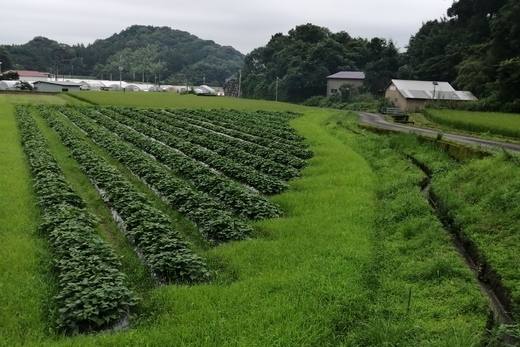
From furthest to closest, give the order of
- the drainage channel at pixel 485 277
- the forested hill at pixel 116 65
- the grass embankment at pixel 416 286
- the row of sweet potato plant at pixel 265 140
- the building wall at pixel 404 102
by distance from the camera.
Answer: the forested hill at pixel 116 65, the building wall at pixel 404 102, the row of sweet potato plant at pixel 265 140, the drainage channel at pixel 485 277, the grass embankment at pixel 416 286

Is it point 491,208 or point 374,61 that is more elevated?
point 374,61

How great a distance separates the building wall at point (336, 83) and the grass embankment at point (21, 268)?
279ft

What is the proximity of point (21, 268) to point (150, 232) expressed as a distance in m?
2.68

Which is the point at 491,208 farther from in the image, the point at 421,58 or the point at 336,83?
the point at 336,83

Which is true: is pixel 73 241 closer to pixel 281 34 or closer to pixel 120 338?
pixel 120 338

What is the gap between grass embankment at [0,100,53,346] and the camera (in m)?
7.02

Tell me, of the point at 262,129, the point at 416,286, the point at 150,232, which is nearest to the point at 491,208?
the point at 416,286

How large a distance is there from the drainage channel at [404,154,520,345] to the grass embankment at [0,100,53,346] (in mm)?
7546

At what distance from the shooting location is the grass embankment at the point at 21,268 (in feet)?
23.0

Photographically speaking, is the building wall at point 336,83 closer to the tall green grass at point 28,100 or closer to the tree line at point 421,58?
the tree line at point 421,58

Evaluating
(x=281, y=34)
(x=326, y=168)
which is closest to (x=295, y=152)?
(x=326, y=168)

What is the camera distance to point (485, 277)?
989cm

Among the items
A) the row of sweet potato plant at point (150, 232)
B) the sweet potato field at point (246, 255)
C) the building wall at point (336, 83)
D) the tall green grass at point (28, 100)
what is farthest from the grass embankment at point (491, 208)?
A: the building wall at point (336, 83)

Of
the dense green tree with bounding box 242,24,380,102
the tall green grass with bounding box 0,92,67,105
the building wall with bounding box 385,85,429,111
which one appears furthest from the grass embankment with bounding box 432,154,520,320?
the dense green tree with bounding box 242,24,380,102
